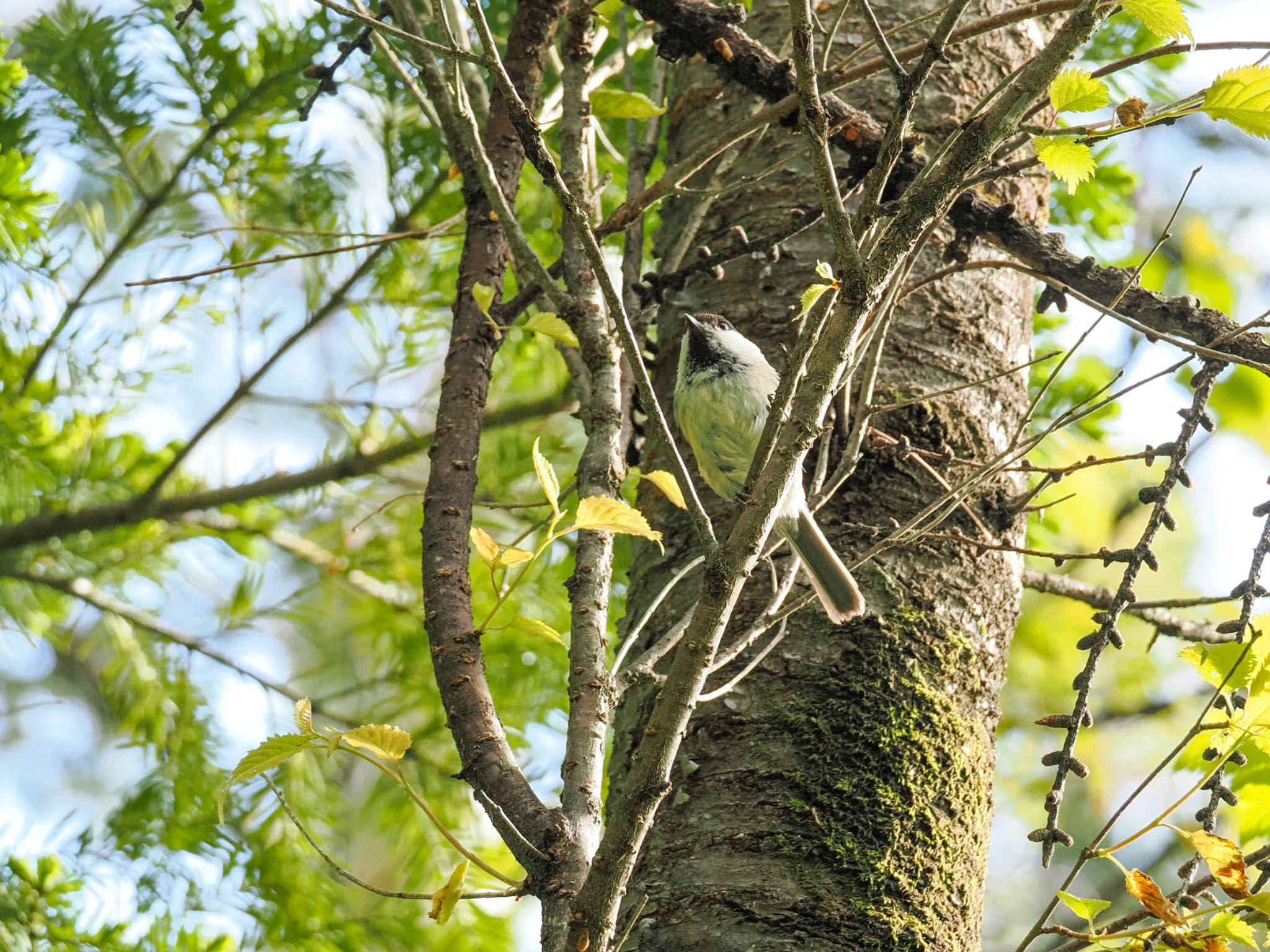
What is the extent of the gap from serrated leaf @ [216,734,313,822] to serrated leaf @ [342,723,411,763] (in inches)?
2.1

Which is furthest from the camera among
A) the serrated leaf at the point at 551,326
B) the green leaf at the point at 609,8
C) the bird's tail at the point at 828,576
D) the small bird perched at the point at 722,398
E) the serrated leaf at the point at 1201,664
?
the small bird perched at the point at 722,398

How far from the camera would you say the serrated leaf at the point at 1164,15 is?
122cm

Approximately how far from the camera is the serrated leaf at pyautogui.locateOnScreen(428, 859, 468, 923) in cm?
126

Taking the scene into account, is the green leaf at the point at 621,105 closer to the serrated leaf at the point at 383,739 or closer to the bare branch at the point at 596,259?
the bare branch at the point at 596,259

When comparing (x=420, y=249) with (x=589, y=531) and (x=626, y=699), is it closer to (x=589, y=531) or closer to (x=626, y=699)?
(x=626, y=699)

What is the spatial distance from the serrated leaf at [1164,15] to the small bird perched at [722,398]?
1124 millimetres

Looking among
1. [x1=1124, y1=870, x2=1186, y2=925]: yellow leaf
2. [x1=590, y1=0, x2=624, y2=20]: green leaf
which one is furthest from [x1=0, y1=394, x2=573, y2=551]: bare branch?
[x1=1124, y1=870, x2=1186, y2=925]: yellow leaf

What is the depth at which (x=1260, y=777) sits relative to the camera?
199 centimetres

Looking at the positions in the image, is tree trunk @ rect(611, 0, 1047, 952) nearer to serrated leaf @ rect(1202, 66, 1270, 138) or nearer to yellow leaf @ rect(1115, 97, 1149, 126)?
yellow leaf @ rect(1115, 97, 1149, 126)

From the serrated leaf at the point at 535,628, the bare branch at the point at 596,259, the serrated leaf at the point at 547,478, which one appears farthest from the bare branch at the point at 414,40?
the serrated leaf at the point at 535,628

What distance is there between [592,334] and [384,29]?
1.75 feet

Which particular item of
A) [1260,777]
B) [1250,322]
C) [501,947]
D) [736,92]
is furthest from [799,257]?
[501,947]

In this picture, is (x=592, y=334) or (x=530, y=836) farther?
(x=592, y=334)

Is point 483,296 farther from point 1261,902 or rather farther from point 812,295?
point 1261,902
